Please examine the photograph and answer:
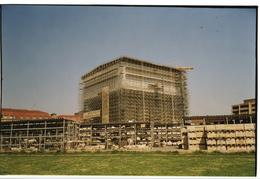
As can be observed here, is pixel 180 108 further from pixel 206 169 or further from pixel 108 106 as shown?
pixel 206 169

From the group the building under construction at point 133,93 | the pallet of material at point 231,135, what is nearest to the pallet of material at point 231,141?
the pallet of material at point 231,135

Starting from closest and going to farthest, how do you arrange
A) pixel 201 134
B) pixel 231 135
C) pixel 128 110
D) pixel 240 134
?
1. pixel 240 134
2. pixel 231 135
3. pixel 201 134
4. pixel 128 110

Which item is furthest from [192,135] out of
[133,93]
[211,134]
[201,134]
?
[133,93]

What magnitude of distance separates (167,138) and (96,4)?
3496cm

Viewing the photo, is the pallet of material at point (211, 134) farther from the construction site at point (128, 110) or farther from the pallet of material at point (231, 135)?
the construction site at point (128, 110)

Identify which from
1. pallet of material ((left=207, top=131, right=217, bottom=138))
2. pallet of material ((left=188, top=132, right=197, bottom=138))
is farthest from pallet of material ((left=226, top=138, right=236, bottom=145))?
pallet of material ((left=188, top=132, right=197, bottom=138))

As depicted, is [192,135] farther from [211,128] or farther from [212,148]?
[212,148]

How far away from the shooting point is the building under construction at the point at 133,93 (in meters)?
54.3

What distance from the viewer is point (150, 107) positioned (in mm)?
56812

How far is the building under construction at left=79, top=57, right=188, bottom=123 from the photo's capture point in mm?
54281

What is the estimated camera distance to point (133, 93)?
5594cm

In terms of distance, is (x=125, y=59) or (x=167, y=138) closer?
(x=167, y=138)
